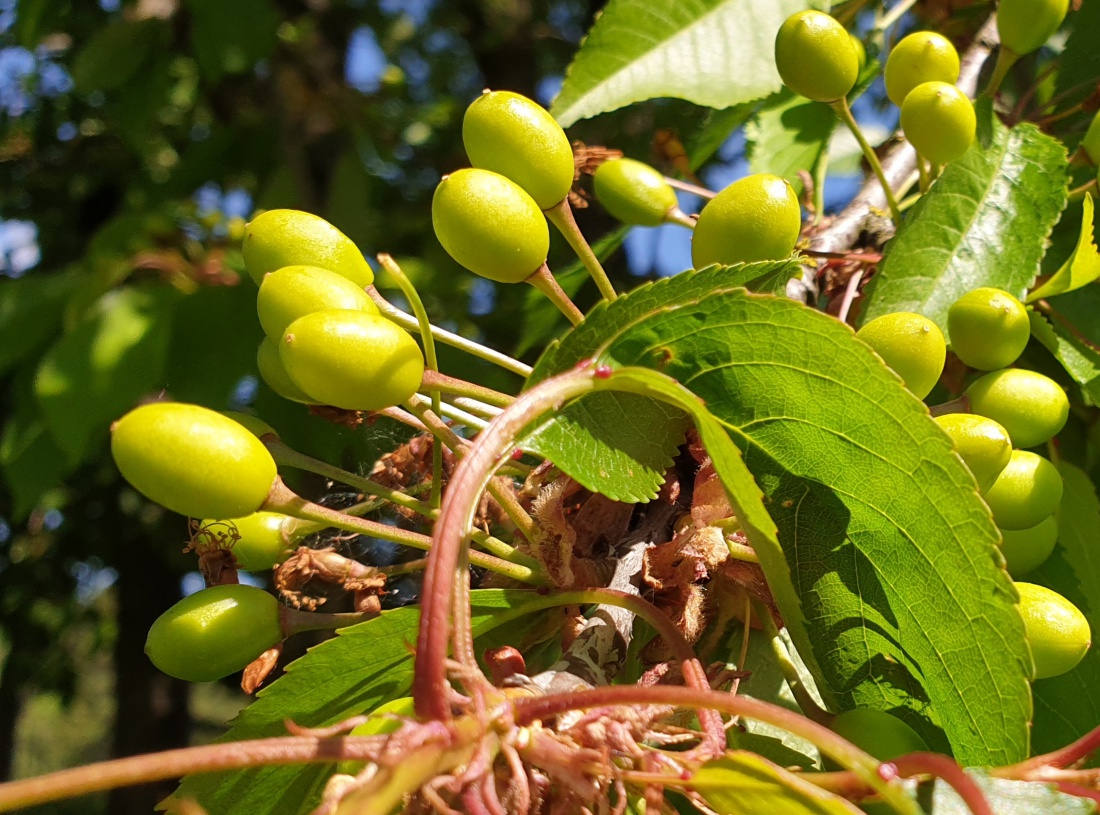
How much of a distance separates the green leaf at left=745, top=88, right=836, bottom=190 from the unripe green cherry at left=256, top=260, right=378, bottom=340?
0.87 metres

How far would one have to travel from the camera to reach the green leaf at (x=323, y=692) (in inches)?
27.4

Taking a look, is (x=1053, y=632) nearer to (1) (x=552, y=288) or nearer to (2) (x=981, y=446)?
(2) (x=981, y=446)

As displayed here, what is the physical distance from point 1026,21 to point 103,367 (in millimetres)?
1523

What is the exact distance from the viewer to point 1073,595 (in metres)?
0.92

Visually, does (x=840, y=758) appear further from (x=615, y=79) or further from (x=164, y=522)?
(x=164, y=522)

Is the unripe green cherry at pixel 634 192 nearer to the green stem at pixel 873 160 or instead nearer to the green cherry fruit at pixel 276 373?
the green stem at pixel 873 160

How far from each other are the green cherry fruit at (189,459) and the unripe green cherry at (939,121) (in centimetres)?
72

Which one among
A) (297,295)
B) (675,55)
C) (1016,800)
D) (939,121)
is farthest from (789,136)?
(1016,800)

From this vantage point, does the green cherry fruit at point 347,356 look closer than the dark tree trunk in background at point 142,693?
Yes

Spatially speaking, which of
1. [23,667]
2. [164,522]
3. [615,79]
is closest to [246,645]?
[615,79]

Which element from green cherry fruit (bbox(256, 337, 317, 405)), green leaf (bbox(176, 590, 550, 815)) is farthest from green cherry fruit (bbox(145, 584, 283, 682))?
green cherry fruit (bbox(256, 337, 317, 405))

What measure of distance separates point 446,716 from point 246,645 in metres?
0.30

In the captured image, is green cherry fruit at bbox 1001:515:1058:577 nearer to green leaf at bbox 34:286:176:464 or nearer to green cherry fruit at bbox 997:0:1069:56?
green cherry fruit at bbox 997:0:1069:56

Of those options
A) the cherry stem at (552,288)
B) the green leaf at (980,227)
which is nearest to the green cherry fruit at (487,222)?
the cherry stem at (552,288)
